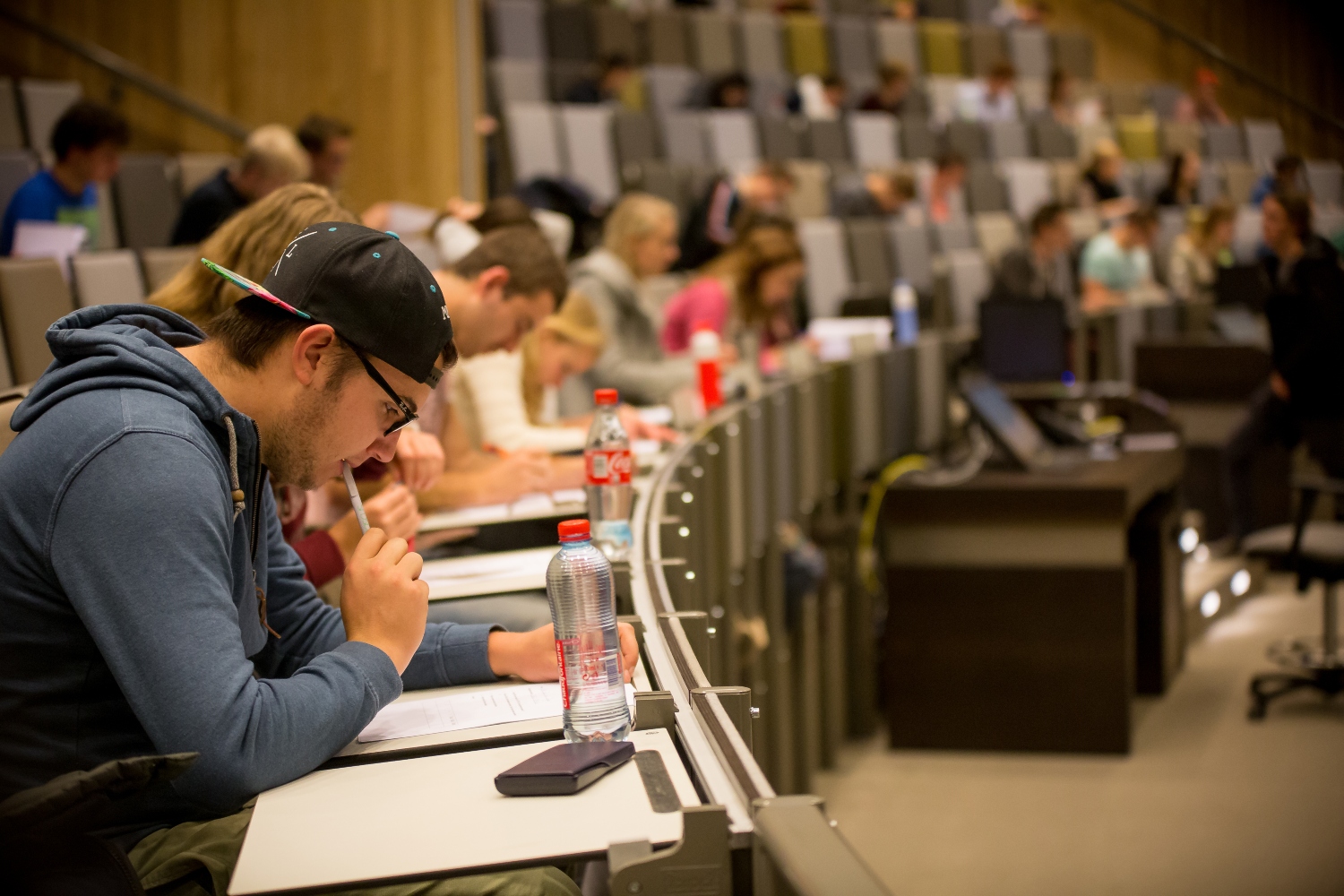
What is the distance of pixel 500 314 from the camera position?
7.34ft

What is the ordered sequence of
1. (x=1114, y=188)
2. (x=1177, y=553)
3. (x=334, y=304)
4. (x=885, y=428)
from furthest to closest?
(x=1114, y=188) → (x=1177, y=553) → (x=885, y=428) → (x=334, y=304)

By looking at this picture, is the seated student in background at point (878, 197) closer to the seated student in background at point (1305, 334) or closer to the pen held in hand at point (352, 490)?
the seated student in background at point (1305, 334)

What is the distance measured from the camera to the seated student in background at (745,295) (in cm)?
409

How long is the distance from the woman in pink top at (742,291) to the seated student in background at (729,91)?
137 inches

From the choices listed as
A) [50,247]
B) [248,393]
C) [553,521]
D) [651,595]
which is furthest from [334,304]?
[50,247]

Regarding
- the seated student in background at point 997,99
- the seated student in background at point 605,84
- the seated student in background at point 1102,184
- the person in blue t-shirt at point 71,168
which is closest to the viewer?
the person in blue t-shirt at point 71,168

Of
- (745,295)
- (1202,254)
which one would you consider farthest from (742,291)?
(1202,254)

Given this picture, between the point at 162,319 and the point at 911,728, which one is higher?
the point at 162,319

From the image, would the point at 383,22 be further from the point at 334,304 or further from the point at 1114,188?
the point at 1114,188

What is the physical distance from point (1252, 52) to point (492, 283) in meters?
12.4

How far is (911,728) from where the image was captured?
3.72 metres

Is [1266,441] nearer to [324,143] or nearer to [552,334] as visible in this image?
[552,334]

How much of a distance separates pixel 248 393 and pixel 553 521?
0.87 meters

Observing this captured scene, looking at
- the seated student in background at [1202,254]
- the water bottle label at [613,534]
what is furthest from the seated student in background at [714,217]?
the water bottle label at [613,534]
